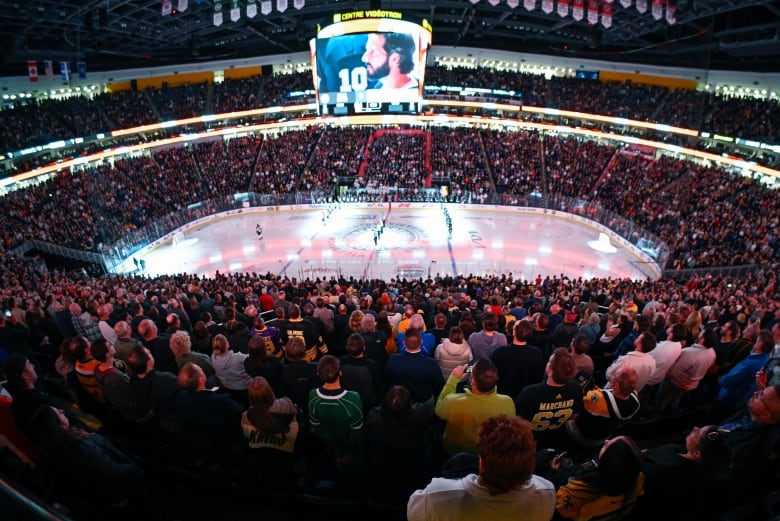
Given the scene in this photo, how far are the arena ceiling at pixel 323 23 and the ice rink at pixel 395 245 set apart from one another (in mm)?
13762

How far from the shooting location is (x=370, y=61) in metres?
34.5

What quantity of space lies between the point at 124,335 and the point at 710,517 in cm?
699

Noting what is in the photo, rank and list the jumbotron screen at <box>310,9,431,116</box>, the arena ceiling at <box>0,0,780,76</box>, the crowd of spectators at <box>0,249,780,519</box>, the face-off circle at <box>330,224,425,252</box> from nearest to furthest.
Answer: the crowd of spectators at <box>0,249,780,519</box> < the face-off circle at <box>330,224,425,252</box> < the arena ceiling at <box>0,0,780,76</box> < the jumbotron screen at <box>310,9,431,116</box>

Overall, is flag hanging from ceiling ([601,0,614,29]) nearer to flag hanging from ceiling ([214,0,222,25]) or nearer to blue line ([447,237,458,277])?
blue line ([447,237,458,277])

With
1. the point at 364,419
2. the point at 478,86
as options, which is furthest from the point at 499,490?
the point at 478,86

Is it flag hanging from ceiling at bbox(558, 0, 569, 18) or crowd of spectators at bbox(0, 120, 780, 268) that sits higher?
flag hanging from ceiling at bbox(558, 0, 569, 18)

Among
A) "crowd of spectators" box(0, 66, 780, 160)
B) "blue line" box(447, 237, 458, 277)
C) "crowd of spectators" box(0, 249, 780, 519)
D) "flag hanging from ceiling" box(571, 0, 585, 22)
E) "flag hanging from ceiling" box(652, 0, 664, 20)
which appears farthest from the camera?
"crowd of spectators" box(0, 66, 780, 160)

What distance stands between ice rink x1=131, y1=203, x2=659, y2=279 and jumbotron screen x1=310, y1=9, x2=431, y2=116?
814 cm

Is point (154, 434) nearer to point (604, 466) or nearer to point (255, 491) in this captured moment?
point (255, 491)

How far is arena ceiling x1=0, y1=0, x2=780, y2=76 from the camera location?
29594mm

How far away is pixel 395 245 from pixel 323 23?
17777mm

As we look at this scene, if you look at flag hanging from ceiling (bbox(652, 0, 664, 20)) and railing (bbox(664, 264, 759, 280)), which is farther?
flag hanging from ceiling (bbox(652, 0, 664, 20))

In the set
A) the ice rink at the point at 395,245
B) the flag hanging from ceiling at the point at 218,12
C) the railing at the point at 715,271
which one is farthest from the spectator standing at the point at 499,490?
the flag hanging from ceiling at the point at 218,12

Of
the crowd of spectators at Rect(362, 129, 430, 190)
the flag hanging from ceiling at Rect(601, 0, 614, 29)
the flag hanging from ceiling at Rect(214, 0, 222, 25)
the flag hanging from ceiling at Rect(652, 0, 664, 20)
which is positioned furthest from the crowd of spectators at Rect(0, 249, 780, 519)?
the crowd of spectators at Rect(362, 129, 430, 190)
